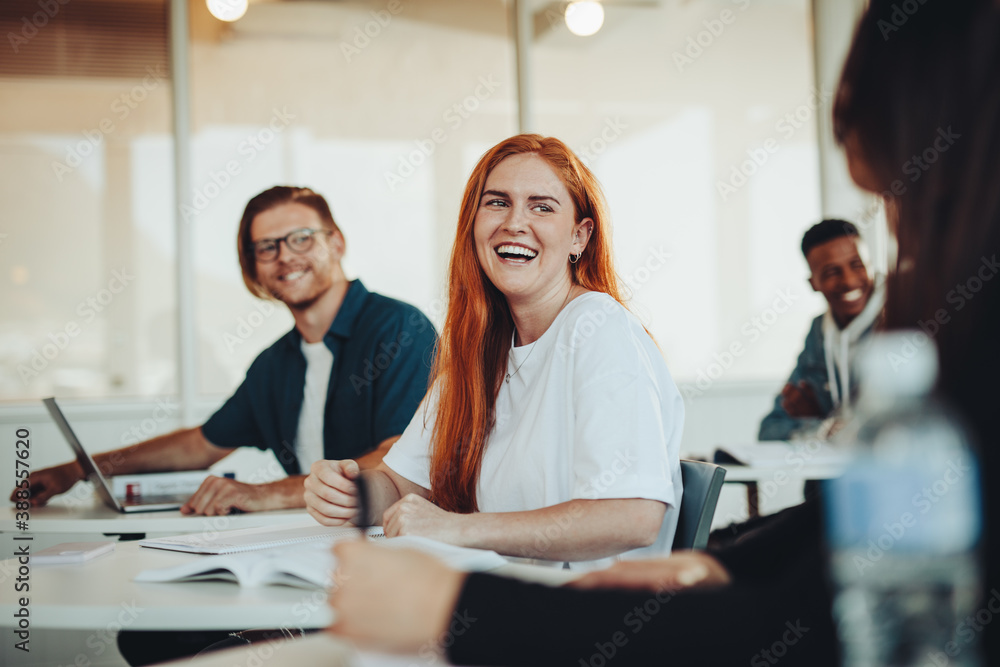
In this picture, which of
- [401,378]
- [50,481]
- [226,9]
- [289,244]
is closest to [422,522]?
[401,378]

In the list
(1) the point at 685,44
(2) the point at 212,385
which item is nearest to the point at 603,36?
(1) the point at 685,44

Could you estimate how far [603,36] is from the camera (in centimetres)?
496

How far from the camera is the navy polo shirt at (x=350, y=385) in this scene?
95.0 inches

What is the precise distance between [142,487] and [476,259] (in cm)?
118

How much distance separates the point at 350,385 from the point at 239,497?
0.59 meters

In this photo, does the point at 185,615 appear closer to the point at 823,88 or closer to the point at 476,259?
the point at 476,259

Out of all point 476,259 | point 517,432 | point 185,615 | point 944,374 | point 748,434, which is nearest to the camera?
point 944,374

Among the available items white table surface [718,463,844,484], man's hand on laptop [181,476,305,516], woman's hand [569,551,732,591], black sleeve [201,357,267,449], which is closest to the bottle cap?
woman's hand [569,551,732,591]

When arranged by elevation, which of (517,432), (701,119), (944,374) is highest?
(701,119)

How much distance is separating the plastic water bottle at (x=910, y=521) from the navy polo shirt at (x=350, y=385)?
1856mm

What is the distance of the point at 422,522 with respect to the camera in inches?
50.7

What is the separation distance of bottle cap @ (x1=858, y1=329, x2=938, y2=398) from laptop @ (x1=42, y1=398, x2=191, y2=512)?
184 centimetres

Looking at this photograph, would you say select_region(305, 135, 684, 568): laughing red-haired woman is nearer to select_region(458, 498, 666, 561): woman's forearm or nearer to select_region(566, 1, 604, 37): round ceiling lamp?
select_region(458, 498, 666, 561): woman's forearm

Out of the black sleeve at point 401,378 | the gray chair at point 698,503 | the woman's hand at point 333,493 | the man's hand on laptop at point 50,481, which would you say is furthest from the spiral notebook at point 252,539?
the man's hand on laptop at point 50,481
